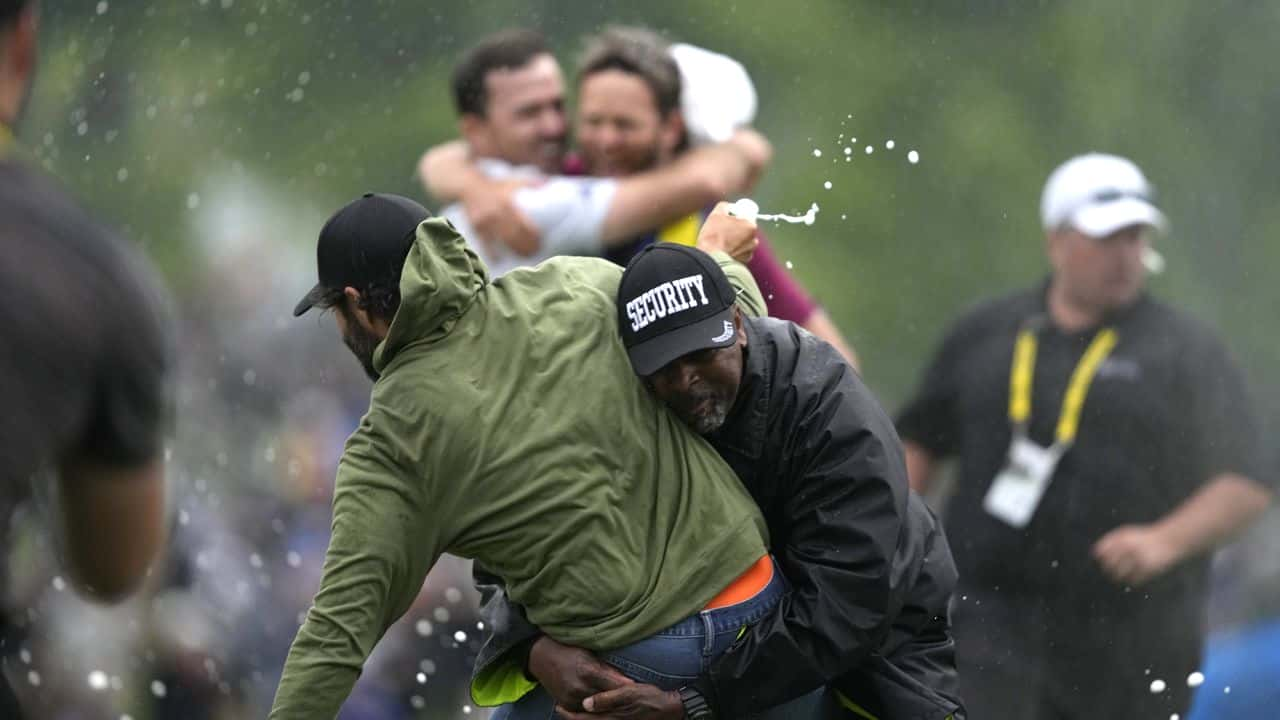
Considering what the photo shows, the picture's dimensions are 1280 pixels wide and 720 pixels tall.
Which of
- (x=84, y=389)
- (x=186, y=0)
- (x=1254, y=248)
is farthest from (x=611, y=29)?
(x=84, y=389)

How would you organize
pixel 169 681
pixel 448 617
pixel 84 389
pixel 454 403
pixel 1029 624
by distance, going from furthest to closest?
Result: pixel 169 681, pixel 448 617, pixel 1029 624, pixel 454 403, pixel 84 389

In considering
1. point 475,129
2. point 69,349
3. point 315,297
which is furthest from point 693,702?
point 475,129

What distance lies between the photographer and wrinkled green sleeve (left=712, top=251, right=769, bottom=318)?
3.42m

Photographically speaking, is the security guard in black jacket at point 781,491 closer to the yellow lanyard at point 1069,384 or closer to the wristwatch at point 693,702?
the wristwatch at point 693,702

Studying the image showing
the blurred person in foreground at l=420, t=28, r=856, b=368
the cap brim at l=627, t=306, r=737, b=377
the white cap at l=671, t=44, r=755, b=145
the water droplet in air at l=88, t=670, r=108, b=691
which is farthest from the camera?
the water droplet in air at l=88, t=670, r=108, b=691

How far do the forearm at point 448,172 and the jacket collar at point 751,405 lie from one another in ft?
7.13

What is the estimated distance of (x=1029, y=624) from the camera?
5195 millimetres

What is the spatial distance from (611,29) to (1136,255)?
1.56 m

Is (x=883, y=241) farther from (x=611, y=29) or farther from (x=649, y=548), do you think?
(x=649, y=548)

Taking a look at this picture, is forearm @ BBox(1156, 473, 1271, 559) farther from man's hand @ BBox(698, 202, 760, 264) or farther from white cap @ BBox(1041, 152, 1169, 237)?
man's hand @ BBox(698, 202, 760, 264)

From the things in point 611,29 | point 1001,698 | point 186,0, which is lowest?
point 1001,698

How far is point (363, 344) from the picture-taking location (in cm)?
309

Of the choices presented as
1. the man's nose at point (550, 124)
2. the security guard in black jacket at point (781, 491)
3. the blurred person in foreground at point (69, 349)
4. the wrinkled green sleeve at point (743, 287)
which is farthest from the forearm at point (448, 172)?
the blurred person in foreground at point (69, 349)

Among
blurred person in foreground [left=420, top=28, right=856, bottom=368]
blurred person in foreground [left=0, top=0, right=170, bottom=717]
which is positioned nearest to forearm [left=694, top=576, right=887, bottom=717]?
blurred person in foreground [left=0, top=0, right=170, bottom=717]
